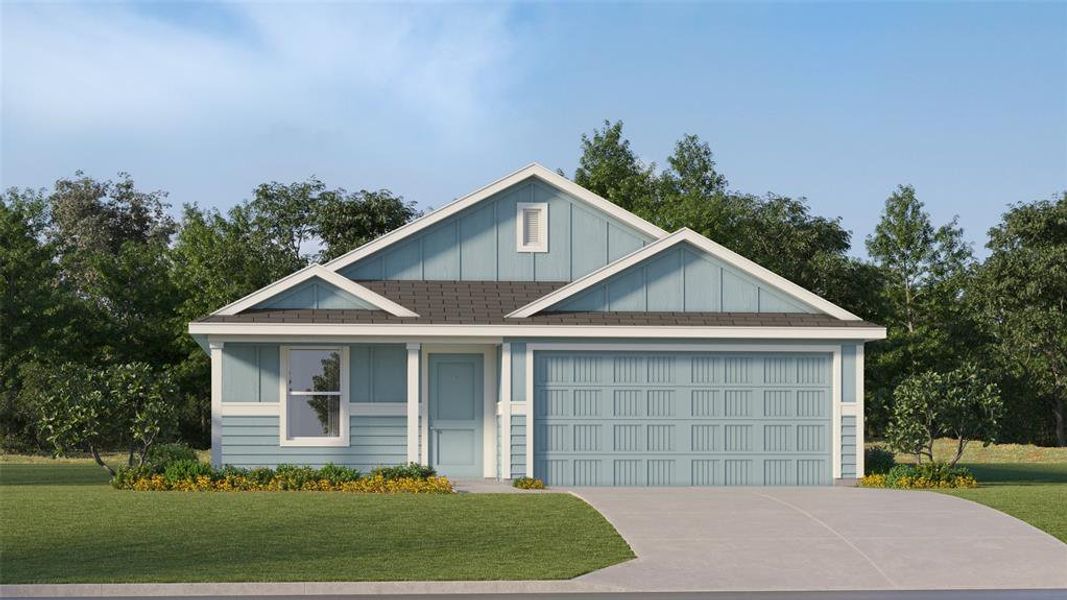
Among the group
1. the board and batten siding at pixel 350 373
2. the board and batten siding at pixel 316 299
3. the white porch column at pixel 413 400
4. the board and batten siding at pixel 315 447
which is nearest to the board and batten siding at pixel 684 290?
the white porch column at pixel 413 400

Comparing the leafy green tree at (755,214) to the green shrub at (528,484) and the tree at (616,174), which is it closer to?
the tree at (616,174)

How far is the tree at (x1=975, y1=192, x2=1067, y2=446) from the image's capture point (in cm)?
5062

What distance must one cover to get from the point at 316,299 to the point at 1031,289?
107ft

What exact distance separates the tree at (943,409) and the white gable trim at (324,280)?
31.6 ft

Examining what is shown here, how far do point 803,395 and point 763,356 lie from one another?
109 centimetres

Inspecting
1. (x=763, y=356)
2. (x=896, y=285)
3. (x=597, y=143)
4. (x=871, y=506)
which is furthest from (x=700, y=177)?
(x=871, y=506)

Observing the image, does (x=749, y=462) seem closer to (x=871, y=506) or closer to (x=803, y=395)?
(x=803, y=395)

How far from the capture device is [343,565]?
15.7m

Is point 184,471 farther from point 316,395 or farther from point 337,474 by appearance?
point 316,395

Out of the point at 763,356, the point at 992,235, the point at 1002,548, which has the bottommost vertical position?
the point at 1002,548

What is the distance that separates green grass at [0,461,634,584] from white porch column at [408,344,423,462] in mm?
3415

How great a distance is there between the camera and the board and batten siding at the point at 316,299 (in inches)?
1046

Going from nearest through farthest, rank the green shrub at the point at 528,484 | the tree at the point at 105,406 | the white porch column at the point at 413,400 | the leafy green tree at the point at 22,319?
1. the green shrub at the point at 528,484
2. the tree at the point at 105,406
3. the white porch column at the point at 413,400
4. the leafy green tree at the point at 22,319

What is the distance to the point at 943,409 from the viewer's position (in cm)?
2641
